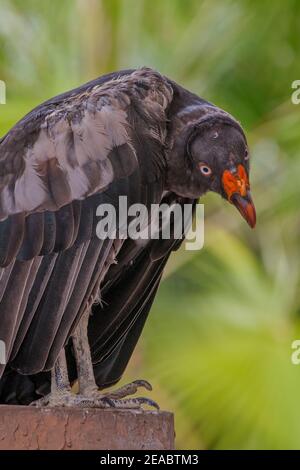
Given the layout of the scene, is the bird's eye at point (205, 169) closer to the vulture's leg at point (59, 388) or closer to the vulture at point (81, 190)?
the vulture at point (81, 190)

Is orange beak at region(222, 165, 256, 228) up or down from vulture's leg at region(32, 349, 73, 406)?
up

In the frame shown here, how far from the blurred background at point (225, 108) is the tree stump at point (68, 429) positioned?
371 centimetres

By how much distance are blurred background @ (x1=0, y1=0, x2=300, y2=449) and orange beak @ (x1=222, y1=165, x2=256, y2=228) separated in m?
3.28

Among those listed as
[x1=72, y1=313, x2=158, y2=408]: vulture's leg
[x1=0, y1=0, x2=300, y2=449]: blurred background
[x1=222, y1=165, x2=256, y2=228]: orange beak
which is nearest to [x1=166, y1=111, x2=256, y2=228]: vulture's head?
[x1=222, y1=165, x2=256, y2=228]: orange beak

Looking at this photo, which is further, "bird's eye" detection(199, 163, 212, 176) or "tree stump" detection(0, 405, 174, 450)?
"bird's eye" detection(199, 163, 212, 176)

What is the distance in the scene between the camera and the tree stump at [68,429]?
445cm

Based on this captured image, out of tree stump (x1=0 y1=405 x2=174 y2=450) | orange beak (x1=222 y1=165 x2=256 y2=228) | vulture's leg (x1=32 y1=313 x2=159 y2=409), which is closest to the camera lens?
tree stump (x1=0 y1=405 x2=174 y2=450)

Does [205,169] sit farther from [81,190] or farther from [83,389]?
[83,389]

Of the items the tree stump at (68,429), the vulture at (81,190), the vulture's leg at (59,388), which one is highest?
the vulture at (81,190)

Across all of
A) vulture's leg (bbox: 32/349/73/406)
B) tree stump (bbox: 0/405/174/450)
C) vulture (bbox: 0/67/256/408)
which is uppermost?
vulture (bbox: 0/67/256/408)

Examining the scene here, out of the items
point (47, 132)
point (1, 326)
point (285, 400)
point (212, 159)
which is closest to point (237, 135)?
point (212, 159)

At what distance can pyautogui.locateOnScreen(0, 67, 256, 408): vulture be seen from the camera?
15.6 ft

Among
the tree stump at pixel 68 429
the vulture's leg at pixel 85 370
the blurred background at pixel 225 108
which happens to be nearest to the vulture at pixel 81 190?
the vulture's leg at pixel 85 370

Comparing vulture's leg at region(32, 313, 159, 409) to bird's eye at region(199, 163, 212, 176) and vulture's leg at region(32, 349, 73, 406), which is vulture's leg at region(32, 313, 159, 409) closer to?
vulture's leg at region(32, 349, 73, 406)
